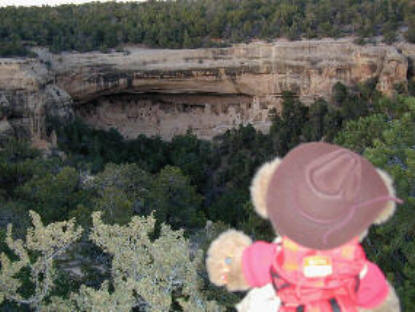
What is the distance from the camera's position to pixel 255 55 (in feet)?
78.5

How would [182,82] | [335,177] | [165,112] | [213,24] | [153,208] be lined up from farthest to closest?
[165,112]
[213,24]
[182,82]
[153,208]
[335,177]

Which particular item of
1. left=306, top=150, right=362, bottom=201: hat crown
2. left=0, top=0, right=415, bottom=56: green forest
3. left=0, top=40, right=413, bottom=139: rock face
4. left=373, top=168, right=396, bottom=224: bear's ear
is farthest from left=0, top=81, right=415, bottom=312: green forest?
left=0, top=0, right=415, bottom=56: green forest

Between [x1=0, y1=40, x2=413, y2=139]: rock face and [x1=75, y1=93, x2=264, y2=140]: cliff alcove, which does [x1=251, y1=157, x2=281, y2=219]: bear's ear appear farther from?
[x1=75, y1=93, x2=264, y2=140]: cliff alcove

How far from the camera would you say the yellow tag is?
5.92ft

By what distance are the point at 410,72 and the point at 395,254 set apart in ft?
53.4

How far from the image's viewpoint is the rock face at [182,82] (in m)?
20.0

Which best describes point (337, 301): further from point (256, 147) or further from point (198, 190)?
point (256, 147)

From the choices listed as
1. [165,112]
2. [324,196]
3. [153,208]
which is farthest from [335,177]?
[165,112]

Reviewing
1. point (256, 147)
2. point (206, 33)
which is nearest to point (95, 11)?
point (206, 33)

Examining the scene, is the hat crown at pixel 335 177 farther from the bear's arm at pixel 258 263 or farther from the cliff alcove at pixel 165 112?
the cliff alcove at pixel 165 112

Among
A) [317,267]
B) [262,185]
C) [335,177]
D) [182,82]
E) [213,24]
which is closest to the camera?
[335,177]

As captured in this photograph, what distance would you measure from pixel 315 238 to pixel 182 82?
78.5 feet

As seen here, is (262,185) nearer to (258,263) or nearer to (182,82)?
(258,263)

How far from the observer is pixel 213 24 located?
85.1 feet
